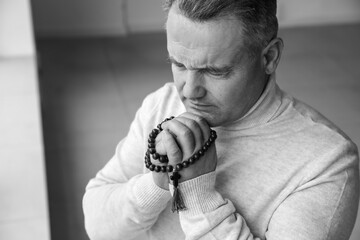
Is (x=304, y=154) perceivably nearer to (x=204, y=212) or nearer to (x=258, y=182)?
(x=258, y=182)

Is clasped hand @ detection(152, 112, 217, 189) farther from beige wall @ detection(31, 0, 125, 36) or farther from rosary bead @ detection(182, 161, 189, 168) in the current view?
beige wall @ detection(31, 0, 125, 36)

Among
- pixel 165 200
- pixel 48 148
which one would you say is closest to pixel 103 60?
pixel 48 148

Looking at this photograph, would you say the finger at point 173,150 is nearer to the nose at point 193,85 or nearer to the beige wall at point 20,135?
the nose at point 193,85

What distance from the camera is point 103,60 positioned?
421cm

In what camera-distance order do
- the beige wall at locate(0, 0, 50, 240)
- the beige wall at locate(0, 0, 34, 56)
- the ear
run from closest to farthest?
the ear → the beige wall at locate(0, 0, 50, 240) → the beige wall at locate(0, 0, 34, 56)

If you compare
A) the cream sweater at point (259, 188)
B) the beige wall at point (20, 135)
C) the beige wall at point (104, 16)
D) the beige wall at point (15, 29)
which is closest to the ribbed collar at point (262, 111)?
the cream sweater at point (259, 188)

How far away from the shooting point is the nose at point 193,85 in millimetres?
1082

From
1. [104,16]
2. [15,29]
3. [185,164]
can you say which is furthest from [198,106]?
[104,16]

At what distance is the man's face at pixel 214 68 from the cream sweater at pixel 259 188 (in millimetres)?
61

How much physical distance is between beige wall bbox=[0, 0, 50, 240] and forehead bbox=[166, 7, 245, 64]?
1.29 meters

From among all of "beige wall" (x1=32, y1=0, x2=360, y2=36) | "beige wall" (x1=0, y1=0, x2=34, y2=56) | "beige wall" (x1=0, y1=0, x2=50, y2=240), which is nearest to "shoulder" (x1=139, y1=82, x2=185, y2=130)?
"beige wall" (x1=0, y1=0, x2=50, y2=240)

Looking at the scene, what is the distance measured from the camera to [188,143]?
42.3 inches

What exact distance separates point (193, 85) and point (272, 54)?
161 millimetres

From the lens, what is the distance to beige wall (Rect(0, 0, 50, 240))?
2240mm
